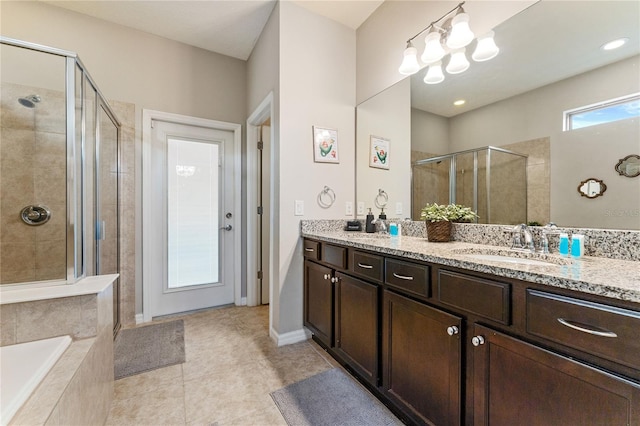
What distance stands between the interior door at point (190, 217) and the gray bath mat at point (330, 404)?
1722mm

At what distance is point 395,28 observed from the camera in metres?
2.12

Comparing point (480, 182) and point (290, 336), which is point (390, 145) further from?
Result: point (290, 336)

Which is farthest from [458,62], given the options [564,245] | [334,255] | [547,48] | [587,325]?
[587,325]

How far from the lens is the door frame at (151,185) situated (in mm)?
2607

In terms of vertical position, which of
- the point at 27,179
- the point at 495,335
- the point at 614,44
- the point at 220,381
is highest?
the point at 614,44

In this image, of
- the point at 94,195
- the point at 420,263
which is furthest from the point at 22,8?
the point at 420,263

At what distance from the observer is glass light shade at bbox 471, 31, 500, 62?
1.52 meters

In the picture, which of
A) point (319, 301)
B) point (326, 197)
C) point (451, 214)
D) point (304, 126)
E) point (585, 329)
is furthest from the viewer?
point (326, 197)

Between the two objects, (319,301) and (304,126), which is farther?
(304,126)

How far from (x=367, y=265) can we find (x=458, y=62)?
4.68ft

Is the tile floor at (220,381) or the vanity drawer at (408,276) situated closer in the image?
the vanity drawer at (408,276)

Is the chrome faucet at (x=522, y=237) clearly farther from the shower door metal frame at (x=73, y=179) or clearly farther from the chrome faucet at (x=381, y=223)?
the shower door metal frame at (x=73, y=179)

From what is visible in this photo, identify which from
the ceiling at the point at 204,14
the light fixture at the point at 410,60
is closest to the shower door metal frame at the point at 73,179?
the ceiling at the point at 204,14

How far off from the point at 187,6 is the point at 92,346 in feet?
8.59
